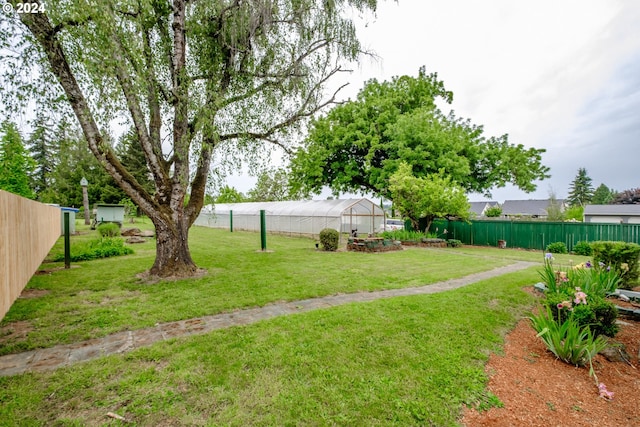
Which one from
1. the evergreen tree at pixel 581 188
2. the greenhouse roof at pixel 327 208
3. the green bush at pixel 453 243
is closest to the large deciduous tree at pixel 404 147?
the greenhouse roof at pixel 327 208

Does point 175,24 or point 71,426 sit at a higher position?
point 175,24

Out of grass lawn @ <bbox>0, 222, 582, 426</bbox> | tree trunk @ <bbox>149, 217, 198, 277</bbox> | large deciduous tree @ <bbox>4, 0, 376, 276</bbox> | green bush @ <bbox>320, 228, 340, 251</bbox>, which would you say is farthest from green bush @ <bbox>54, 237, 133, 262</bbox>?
green bush @ <bbox>320, 228, 340, 251</bbox>

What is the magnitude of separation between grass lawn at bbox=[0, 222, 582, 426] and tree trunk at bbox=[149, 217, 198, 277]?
0.82 metres

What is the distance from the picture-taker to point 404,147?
1591 cm

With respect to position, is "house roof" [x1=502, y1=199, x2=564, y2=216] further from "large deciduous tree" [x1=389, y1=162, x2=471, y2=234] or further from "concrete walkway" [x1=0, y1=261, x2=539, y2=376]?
"concrete walkway" [x1=0, y1=261, x2=539, y2=376]

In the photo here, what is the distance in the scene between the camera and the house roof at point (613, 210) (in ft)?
90.0

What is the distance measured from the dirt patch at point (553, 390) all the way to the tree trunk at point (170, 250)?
6.38m

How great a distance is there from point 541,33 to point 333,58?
5.58 metres

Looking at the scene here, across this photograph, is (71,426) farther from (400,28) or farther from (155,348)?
(400,28)

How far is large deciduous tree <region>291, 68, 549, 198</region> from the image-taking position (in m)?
16.0

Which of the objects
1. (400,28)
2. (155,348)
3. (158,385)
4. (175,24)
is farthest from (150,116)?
(400,28)

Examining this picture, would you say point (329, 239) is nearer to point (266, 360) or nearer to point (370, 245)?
point (370, 245)

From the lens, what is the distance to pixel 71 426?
6.55 feet

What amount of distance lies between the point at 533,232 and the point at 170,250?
54.0 ft
